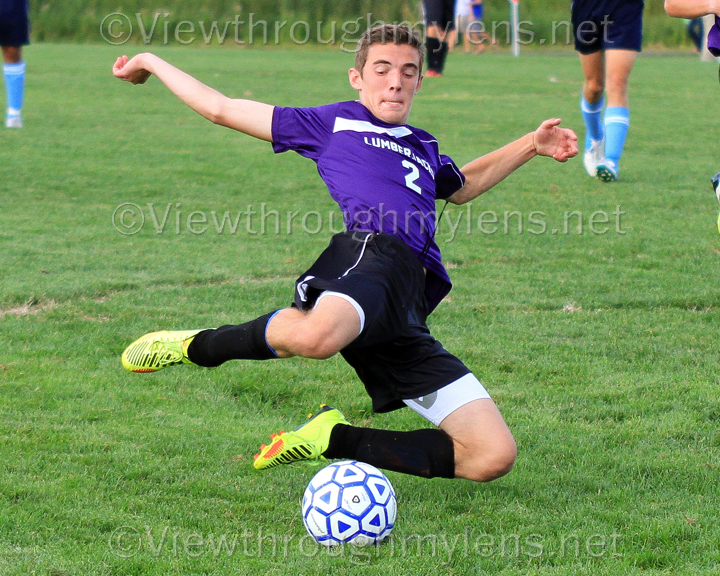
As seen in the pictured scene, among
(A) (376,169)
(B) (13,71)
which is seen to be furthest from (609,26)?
(B) (13,71)

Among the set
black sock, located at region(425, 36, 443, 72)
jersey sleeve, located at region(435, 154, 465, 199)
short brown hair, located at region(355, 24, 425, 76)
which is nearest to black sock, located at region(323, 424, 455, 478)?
jersey sleeve, located at region(435, 154, 465, 199)

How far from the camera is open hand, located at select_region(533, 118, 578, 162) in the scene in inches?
146

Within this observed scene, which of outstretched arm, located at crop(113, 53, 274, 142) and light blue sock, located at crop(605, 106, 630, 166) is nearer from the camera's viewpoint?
outstretched arm, located at crop(113, 53, 274, 142)

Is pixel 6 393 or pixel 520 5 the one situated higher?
pixel 520 5

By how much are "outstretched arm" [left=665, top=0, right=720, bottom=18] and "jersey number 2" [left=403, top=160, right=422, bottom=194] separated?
5.43 ft

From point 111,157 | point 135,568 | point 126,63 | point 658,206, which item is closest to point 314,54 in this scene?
point 111,157

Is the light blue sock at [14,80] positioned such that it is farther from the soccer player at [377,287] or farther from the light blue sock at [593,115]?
the soccer player at [377,287]

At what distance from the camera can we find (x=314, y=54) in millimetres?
24422

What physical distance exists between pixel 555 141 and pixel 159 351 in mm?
1804

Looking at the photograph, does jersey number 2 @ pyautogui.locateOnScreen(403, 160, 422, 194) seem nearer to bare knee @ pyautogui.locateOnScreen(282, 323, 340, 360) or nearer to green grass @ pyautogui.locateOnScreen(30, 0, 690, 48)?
bare knee @ pyautogui.locateOnScreen(282, 323, 340, 360)

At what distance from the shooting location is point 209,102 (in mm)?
3613

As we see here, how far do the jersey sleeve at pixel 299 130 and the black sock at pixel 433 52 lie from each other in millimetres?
11886

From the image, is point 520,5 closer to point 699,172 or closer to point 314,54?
point 314,54

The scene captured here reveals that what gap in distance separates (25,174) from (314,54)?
16470mm
